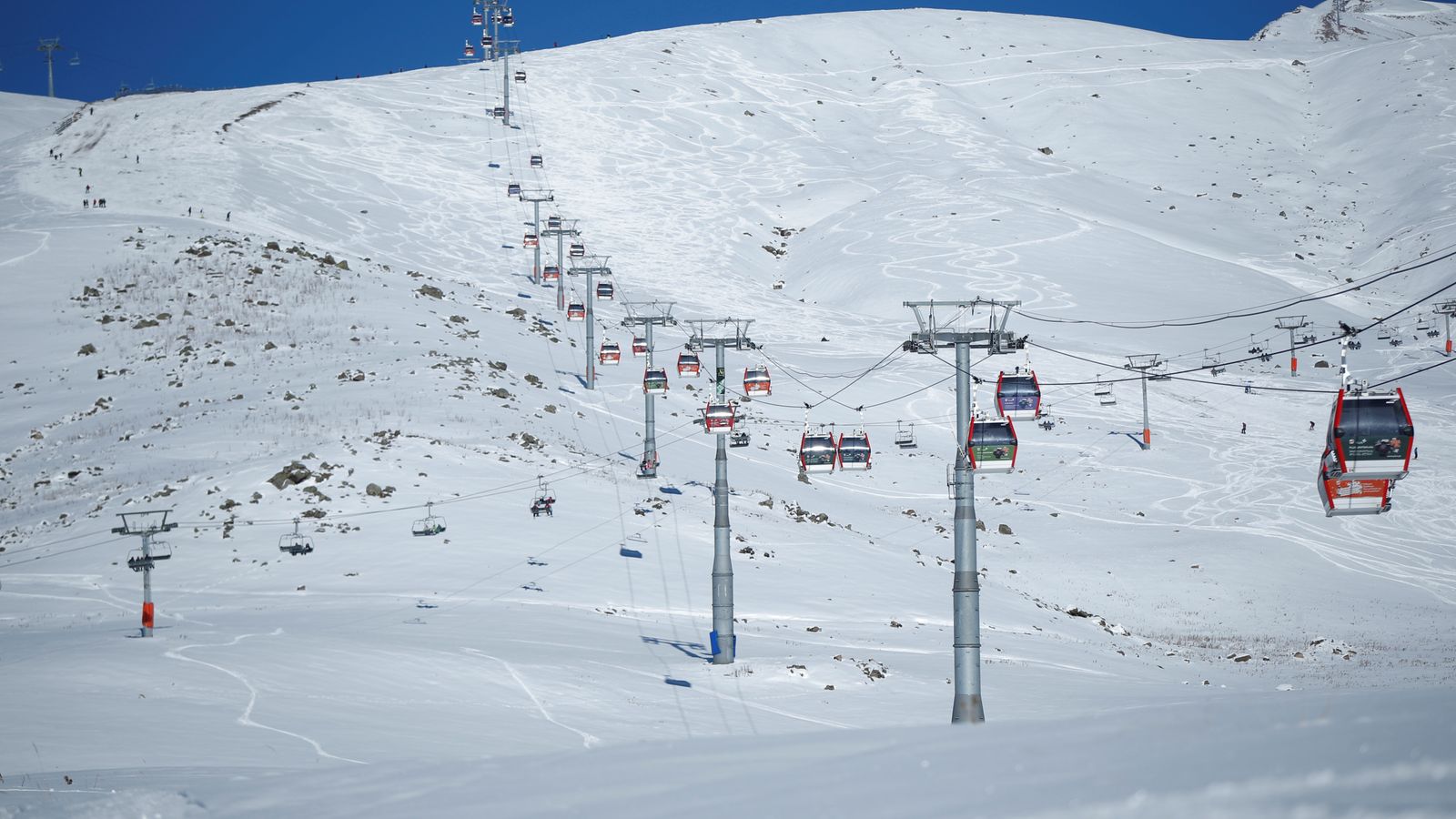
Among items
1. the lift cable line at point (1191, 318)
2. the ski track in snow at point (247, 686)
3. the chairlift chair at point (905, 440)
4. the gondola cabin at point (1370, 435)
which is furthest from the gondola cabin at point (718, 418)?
the lift cable line at point (1191, 318)

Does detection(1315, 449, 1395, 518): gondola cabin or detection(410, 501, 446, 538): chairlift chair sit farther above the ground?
detection(1315, 449, 1395, 518): gondola cabin

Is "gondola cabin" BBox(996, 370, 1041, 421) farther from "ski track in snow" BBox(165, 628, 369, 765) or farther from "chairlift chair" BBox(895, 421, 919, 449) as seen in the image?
"chairlift chair" BBox(895, 421, 919, 449)

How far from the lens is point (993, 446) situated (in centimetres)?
2969

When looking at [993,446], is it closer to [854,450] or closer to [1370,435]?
[1370,435]

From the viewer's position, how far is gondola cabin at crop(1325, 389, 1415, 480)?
23781 millimetres

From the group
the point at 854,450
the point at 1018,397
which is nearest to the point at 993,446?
the point at 1018,397

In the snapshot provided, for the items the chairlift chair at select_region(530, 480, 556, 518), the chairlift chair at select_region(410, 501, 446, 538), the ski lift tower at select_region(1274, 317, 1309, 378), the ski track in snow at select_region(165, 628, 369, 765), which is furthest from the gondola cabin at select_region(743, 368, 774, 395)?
the ski lift tower at select_region(1274, 317, 1309, 378)

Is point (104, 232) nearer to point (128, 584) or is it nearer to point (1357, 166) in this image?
point (128, 584)

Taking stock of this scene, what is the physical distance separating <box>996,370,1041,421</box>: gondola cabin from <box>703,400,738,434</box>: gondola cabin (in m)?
7.68

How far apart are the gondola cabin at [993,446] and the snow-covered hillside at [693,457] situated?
526cm

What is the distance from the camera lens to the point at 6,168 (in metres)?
99.9

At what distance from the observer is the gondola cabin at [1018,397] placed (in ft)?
115

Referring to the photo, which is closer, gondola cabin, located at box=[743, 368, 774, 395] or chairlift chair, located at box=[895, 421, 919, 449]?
gondola cabin, located at box=[743, 368, 774, 395]

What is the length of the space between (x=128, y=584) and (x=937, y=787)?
3498cm
